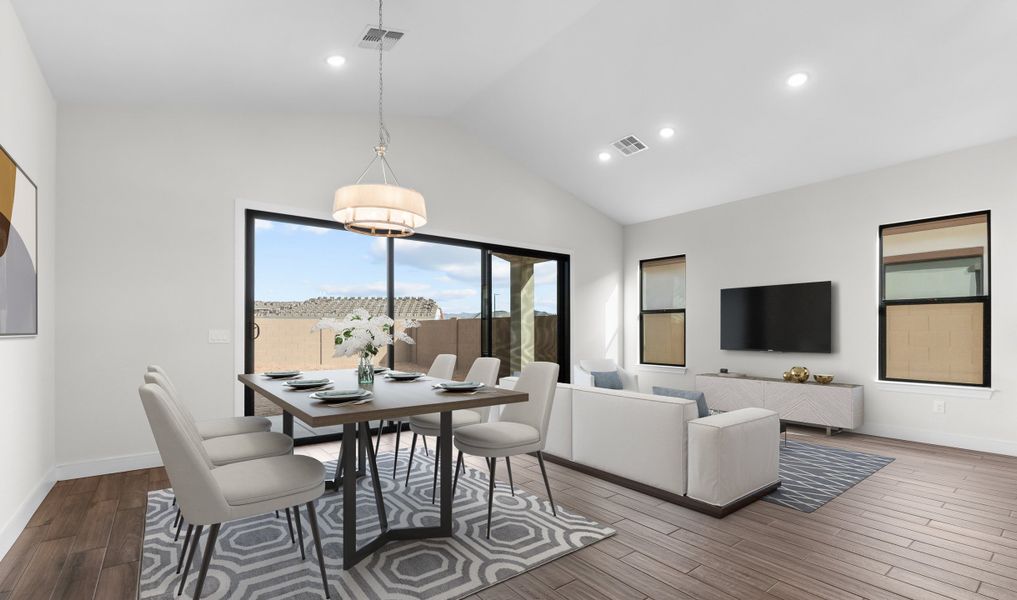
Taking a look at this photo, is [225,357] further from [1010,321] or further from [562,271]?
[1010,321]

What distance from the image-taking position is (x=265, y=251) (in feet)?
15.2

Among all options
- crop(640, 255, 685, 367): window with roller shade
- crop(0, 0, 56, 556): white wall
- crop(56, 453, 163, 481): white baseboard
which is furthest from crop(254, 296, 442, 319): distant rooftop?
crop(640, 255, 685, 367): window with roller shade

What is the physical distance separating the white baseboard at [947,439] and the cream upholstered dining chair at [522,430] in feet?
13.2

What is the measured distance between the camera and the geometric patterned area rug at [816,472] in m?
3.26

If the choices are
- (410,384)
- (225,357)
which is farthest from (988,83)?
(225,357)

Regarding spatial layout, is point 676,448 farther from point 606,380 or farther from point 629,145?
point 629,145

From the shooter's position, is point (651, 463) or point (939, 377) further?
point (939, 377)

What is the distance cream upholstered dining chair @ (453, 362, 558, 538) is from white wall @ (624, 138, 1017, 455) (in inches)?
157

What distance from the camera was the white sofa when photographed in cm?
295

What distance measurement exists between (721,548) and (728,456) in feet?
1.94

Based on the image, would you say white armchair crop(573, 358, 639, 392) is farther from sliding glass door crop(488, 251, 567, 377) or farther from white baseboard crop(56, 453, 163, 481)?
white baseboard crop(56, 453, 163, 481)

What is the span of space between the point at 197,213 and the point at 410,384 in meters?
2.54

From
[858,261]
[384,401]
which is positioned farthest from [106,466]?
[858,261]

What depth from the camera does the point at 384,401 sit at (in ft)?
7.80
